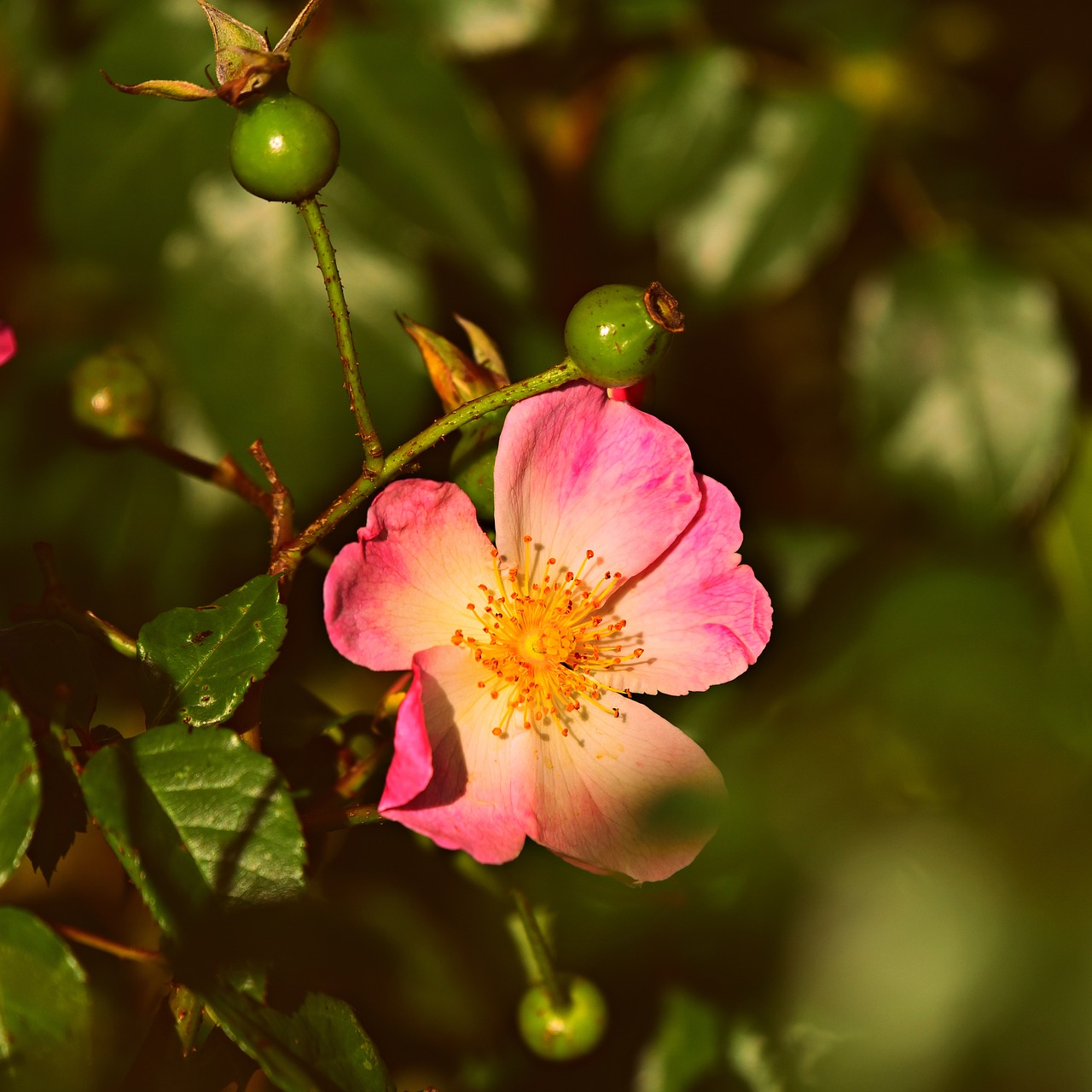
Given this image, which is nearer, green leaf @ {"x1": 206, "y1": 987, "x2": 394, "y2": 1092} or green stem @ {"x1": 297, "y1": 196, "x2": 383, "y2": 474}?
green leaf @ {"x1": 206, "y1": 987, "x2": 394, "y2": 1092}

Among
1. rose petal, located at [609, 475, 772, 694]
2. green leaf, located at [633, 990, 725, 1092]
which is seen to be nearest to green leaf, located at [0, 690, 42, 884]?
rose petal, located at [609, 475, 772, 694]

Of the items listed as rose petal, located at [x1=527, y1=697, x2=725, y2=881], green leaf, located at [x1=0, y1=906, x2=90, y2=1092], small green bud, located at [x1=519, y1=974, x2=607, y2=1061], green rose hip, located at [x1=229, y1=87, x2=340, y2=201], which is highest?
green rose hip, located at [x1=229, y1=87, x2=340, y2=201]

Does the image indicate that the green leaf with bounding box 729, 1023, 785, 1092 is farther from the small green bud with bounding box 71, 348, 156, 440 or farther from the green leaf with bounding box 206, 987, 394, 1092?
the small green bud with bounding box 71, 348, 156, 440

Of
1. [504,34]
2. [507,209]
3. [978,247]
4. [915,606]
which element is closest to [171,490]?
[507,209]

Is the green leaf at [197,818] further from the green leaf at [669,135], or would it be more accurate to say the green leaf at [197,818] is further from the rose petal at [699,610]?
the green leaf at [669,135]

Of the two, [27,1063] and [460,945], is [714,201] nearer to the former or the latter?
[460,945]

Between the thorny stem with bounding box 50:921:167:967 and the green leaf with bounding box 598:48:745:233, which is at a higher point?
the green leaf with bounding box 598:48:745:233

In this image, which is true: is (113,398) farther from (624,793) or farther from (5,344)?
(624,793)
